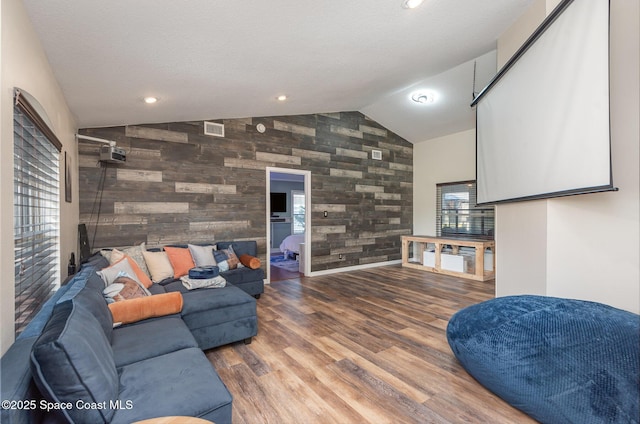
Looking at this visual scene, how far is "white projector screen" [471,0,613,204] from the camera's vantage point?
67.0 inches

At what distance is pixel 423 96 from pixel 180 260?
4840 millimetres

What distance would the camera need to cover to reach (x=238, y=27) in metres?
2.10

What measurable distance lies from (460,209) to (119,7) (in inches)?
257

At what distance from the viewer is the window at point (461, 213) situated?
19.3ft

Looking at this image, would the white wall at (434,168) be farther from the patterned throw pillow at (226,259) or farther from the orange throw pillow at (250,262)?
the patterned throw pillow at (226,259)

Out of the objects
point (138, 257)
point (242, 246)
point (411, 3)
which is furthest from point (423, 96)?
point (138, 257)

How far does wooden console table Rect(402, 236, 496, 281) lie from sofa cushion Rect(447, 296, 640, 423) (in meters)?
3.48

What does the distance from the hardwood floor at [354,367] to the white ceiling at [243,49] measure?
256 cm

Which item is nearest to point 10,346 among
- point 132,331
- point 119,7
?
point 132,331

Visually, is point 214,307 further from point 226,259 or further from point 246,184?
point 246,184

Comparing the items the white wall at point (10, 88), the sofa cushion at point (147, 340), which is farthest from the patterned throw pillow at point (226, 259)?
the white wall at point (10, 88)

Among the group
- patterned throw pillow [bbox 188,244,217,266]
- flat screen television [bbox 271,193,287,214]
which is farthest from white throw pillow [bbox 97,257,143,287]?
flat screen television [bbox 271,193,287,214]

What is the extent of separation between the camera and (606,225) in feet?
6.14

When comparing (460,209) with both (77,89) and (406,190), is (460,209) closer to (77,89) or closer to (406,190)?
(406,190)
